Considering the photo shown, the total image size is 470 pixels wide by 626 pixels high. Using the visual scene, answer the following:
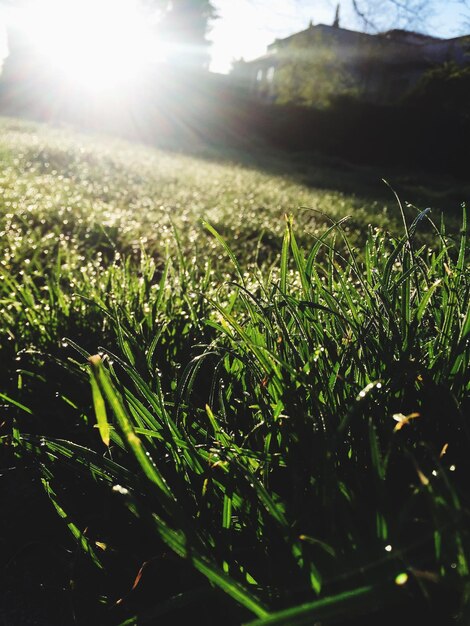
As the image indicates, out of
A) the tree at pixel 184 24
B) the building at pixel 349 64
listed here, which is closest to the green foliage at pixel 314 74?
the building at pixel 349 64

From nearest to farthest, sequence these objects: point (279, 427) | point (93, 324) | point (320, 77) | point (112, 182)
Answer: point (279, 427) → point (93, 324) → point (112, 182) → point (320, 77)

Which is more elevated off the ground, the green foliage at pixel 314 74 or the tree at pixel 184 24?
the tree at pixel 184 24

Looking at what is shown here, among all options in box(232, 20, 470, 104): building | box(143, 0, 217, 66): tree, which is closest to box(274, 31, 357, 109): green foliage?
box(232, 20, 470, 104): building

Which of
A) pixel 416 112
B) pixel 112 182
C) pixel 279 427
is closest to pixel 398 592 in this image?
pixel 279 427

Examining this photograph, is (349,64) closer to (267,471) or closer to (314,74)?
(314,74)

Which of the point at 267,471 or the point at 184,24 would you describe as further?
the point at 184,24

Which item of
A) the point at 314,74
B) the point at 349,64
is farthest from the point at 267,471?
the point at 349,64

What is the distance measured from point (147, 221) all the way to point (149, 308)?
2294mm

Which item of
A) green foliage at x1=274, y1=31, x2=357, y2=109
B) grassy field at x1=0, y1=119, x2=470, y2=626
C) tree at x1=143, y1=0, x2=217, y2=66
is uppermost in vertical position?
tree at x1=143, y1=0, x2=217, y2=66

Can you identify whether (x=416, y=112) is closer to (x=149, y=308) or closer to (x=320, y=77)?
(x=320, y=77)

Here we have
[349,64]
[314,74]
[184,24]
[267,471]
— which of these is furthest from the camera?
[184,24]

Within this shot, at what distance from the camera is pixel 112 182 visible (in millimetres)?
6020

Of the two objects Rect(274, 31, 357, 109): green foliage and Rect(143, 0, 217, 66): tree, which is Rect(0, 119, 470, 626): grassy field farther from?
Rect(143, 0, 217, 66): tree

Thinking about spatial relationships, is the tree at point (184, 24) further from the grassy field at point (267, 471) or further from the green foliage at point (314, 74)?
the grassy field at point (267, 471)
